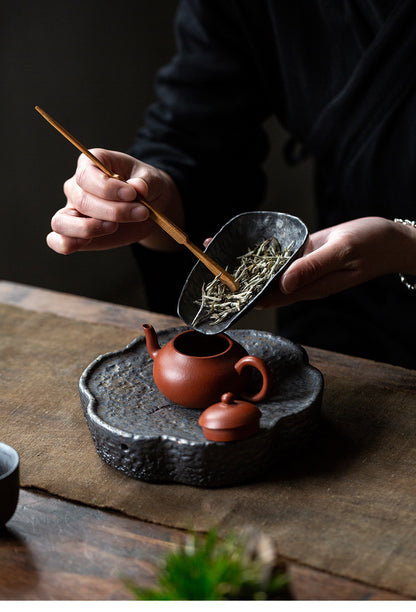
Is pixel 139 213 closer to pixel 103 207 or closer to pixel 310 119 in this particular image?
pixel 103 207

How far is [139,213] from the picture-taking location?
127 cm

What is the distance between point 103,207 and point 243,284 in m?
0.29

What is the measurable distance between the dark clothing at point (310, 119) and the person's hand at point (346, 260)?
376 millimetres

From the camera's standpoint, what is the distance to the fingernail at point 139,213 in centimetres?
127

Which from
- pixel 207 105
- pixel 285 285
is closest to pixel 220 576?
pixel 285 285

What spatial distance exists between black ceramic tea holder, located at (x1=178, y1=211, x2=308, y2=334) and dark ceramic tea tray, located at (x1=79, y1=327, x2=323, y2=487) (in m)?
0.15

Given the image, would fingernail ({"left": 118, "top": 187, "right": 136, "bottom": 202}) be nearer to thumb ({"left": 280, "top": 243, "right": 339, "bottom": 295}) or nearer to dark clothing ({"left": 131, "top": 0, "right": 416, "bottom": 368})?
thumb ({"left": 280, "top": 243, "right": 339, "bottom": 295})

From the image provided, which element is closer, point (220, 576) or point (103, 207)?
point (220, 576)

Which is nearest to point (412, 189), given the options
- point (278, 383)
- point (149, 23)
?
point (278, 383)

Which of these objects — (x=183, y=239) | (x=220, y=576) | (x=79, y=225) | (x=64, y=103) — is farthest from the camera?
(x=64, y=103)

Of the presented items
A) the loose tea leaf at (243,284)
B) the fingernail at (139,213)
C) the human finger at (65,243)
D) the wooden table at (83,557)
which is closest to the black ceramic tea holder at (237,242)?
the loose tea leaf at (243,284)

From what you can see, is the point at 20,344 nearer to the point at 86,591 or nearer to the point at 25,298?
the point at 25,298

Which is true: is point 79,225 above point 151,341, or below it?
above

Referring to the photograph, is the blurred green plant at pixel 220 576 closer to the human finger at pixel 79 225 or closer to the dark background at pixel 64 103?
the human finger at pixel 79 225
